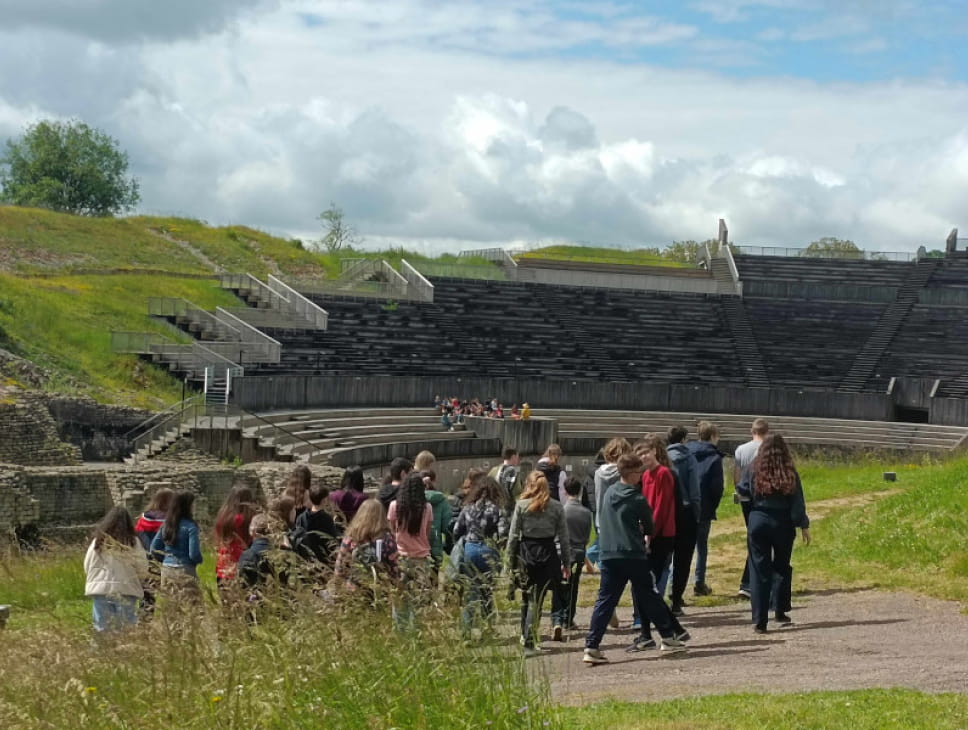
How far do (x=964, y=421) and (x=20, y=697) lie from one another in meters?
41.9

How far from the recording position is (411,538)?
33.2ft

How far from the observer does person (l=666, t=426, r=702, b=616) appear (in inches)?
483

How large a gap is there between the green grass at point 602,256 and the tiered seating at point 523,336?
8229 mm

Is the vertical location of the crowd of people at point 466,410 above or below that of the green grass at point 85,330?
below

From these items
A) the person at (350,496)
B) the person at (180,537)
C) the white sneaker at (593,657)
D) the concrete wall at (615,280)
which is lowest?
the white sneaker at (593,657)

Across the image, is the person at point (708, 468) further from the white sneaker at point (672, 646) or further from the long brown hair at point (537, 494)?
the long brown hair at point (537, 494)

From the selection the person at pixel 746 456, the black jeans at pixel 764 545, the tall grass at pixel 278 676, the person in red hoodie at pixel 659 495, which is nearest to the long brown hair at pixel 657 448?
the person in red hoodie at pixel 659 495

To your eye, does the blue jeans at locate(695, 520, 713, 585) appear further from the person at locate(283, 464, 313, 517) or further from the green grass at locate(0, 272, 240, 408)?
the green grass at locate(0, 272, 240, 408)

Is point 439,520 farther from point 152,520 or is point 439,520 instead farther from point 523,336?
point 523,336

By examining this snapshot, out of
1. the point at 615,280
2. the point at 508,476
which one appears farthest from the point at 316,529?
the point at 615,280

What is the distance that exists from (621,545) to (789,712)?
98.0 inches

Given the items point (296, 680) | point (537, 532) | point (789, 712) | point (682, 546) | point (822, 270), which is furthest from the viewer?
point (822, 270)

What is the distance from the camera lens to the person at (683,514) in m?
12.3

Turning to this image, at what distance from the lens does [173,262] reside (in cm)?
5641
